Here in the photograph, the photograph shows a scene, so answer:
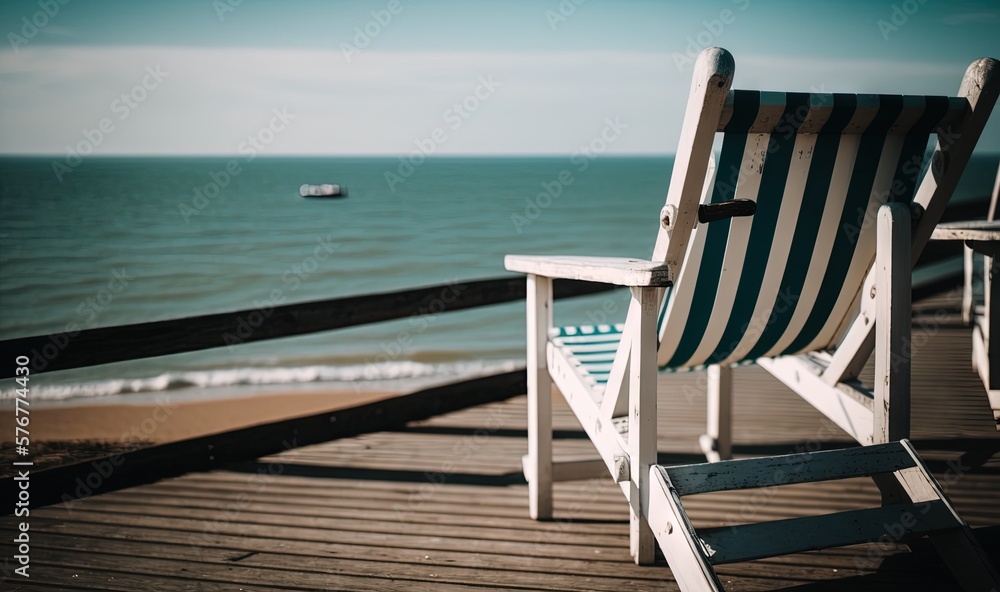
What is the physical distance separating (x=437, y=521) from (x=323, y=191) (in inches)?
1201

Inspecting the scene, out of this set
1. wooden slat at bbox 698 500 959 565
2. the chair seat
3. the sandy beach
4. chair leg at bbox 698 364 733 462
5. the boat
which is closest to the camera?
wooden slat at bbox 698 500 959 565

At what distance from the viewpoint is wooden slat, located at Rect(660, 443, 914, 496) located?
4.68ft

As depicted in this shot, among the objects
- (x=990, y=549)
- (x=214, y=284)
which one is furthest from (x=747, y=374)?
(x=214, y=284)

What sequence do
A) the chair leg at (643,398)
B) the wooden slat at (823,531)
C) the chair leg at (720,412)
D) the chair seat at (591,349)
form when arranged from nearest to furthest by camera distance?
the wooden slat at (823,531)
the chair leg at (643,398)
the chair seat at (591,349)
the chair leg at (720,412)

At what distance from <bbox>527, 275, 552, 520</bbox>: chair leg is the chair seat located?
0.19ft

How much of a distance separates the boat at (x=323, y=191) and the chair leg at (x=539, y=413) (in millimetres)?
30289

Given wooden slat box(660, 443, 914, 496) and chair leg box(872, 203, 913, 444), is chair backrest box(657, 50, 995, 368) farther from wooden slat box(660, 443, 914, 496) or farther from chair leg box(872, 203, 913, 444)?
wooden slat box(660, 443, 914, 496)

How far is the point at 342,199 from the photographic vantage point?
30812 millimetres

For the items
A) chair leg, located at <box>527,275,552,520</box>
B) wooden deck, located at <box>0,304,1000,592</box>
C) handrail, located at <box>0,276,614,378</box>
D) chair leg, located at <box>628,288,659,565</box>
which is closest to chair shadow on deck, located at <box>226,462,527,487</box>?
wooden deck, located at <box>0,304,1000,592</box>

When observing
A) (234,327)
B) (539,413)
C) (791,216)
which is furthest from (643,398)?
(234,327)

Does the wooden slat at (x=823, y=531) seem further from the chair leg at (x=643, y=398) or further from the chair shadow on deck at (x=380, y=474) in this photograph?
the chair shadow on deck at (x=380, y=474)

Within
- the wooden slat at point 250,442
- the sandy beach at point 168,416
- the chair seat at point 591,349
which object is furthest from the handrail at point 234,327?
the sandy beach at point 168,416

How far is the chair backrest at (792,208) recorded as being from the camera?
1507 mm

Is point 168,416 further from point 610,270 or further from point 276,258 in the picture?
point 276,258
